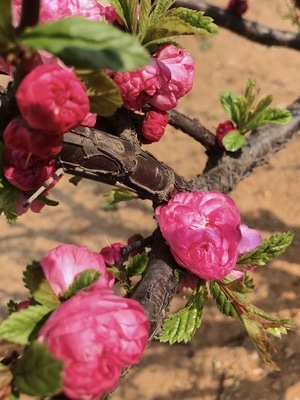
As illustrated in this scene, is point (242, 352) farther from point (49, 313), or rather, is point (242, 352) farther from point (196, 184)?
point (49, 313)

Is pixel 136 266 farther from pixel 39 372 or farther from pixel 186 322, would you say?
pixel 39 372

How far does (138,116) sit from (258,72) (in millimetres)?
3209

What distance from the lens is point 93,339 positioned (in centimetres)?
49

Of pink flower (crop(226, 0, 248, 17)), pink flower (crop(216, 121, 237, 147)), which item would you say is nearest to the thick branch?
pink flower (crop(226, 0, 248, 17))

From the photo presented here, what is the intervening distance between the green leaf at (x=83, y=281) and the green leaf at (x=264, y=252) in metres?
0.34

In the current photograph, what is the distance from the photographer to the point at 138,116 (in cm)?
84

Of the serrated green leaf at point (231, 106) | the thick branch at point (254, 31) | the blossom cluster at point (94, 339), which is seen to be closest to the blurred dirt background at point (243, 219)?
the serrated green leaf at point (231, 106)

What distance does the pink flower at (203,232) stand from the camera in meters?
0.76

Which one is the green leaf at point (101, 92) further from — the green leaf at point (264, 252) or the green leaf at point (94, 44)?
A: the green leaf at point (264, 252)

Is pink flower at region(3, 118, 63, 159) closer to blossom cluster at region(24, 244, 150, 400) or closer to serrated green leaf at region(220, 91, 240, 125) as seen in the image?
blossom cluster at region(24, 244, 150, 400)

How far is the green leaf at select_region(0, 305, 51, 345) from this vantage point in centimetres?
54

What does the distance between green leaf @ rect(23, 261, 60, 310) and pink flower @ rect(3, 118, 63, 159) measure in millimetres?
142

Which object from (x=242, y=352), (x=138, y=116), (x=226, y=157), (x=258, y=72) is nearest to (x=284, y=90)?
(x=258, y=72)

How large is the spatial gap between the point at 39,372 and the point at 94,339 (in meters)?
0.06
